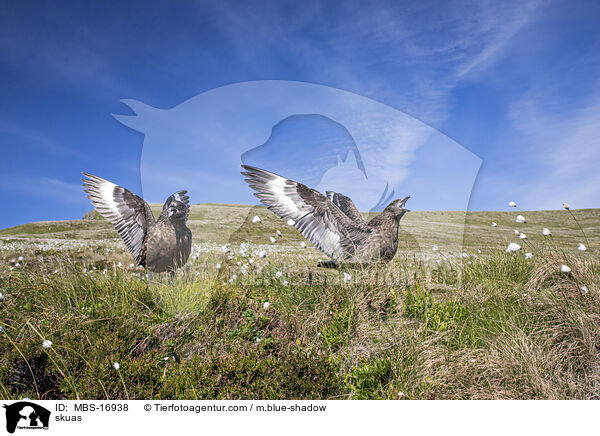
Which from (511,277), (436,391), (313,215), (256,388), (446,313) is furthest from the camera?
(511,277)

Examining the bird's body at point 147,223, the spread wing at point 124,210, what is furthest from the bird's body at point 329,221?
the spread wing at point 124,210

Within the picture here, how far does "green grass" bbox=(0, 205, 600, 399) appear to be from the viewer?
288cm

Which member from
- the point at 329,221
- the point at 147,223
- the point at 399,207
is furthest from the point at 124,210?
the point at 399,207

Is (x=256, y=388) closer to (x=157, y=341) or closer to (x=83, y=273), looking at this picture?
(x=157, y=341)

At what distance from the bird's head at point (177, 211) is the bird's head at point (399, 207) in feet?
8.71

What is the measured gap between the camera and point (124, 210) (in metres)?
4.40

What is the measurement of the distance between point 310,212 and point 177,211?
1.65 meters

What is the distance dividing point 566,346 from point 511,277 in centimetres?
149

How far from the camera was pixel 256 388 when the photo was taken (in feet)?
8.92

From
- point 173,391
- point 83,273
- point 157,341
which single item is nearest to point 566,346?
point 173,391
